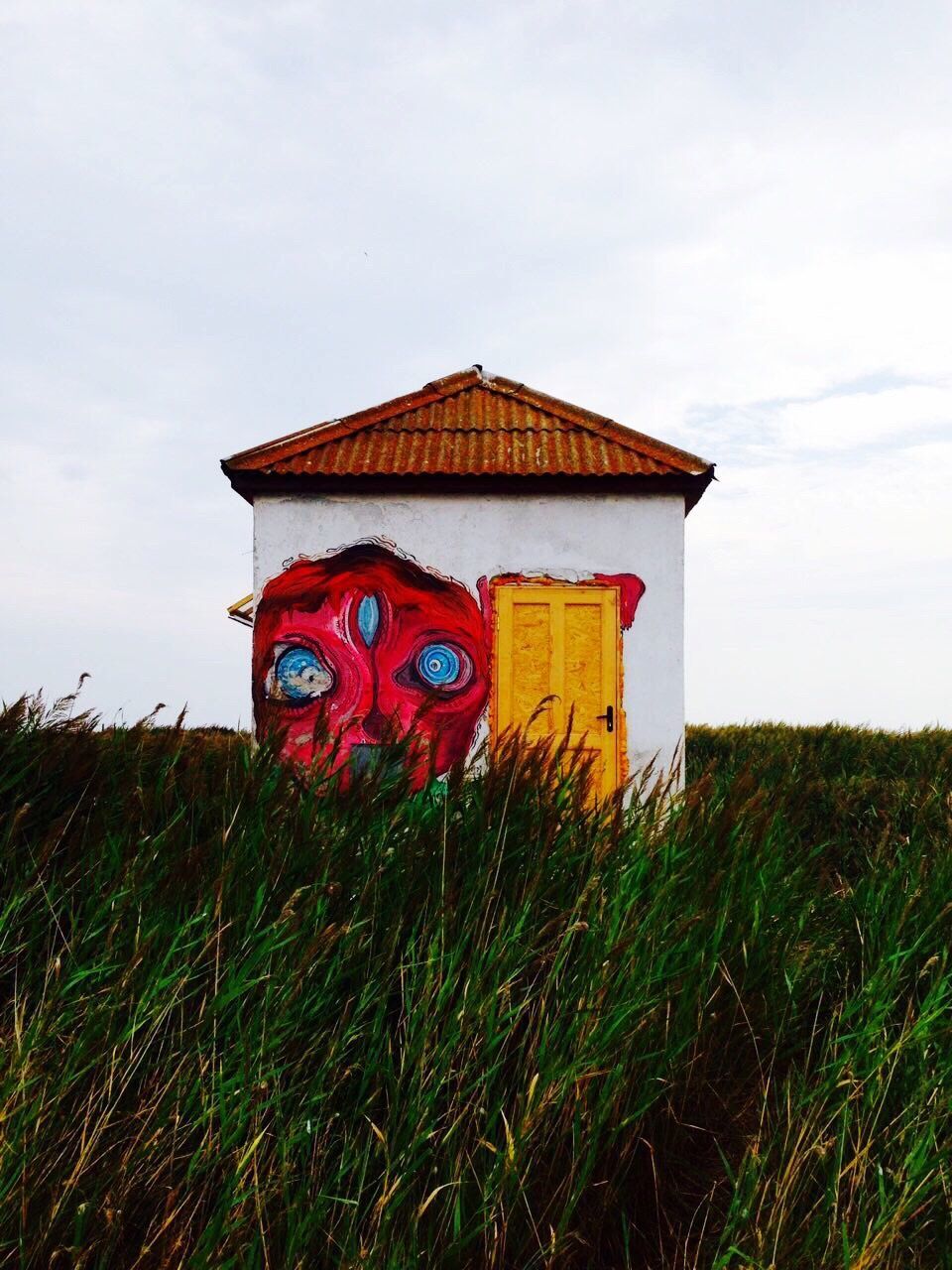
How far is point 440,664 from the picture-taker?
9.27m

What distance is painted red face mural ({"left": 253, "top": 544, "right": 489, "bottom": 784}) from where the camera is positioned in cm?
923

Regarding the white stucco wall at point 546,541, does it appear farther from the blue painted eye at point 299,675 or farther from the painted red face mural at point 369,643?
the blue painted eye at point 299,675

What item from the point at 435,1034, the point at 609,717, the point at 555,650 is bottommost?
the point at 435,1034

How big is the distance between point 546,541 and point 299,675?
262 centimetres

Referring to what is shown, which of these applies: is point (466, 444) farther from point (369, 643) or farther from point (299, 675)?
point (299, 675)

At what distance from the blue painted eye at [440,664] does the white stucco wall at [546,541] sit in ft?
2.09

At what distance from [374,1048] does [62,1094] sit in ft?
2.48

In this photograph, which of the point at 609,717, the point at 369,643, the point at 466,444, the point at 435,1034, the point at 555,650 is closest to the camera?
the point at 435,1034

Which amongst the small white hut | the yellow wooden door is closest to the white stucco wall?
the small white hut

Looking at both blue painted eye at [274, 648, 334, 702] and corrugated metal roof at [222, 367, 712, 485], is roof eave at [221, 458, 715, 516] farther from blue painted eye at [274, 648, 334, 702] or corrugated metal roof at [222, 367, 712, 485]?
blue painted eye at [274, 648, 334, 702]

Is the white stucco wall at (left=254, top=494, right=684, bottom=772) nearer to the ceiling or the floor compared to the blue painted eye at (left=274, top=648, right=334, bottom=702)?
nearer to the ceiling

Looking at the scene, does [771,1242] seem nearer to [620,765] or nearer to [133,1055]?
[133,1055]

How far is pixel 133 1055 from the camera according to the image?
245 centimetres

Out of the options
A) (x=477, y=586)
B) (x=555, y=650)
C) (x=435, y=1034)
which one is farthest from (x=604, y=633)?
(x=435, y=1034)
